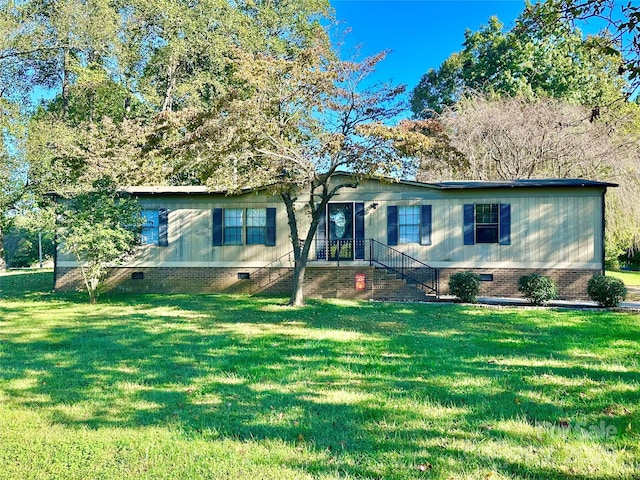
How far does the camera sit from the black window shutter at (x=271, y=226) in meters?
14.3

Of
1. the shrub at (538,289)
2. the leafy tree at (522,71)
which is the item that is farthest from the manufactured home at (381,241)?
the leafy tree at (522,71)

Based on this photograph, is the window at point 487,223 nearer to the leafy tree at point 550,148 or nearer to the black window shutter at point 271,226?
the leafy tree at point 550,148

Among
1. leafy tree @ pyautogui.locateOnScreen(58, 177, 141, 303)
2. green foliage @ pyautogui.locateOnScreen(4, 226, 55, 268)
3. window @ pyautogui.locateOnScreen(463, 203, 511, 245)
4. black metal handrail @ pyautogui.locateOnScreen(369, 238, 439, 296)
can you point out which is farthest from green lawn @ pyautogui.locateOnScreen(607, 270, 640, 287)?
green foliage @ pyautogui.locateOnScreen(4, 226, 55, 268)

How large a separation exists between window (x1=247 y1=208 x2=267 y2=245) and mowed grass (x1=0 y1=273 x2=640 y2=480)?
244 inches

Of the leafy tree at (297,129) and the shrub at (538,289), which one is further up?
the leafy tree at (297,129)

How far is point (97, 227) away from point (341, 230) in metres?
7.15

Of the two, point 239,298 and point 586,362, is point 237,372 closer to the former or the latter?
point 586,362

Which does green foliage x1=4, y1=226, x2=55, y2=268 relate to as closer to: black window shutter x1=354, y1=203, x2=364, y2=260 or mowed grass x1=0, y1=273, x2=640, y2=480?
black window shutter x1=354, y1=203, x2=364, y2=260

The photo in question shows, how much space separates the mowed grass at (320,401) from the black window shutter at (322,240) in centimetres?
595

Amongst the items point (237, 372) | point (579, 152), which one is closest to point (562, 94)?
point (579, 152)

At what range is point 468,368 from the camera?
5.39 m

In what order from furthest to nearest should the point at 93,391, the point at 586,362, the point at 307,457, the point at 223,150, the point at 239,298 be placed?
the point at 239,298 < the point at 223,150 < the point at 586,362 < the point at 93,391 < the point at 307,457

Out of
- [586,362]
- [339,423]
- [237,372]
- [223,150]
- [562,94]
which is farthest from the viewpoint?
[562,94]

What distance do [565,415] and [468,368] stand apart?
1.59m
